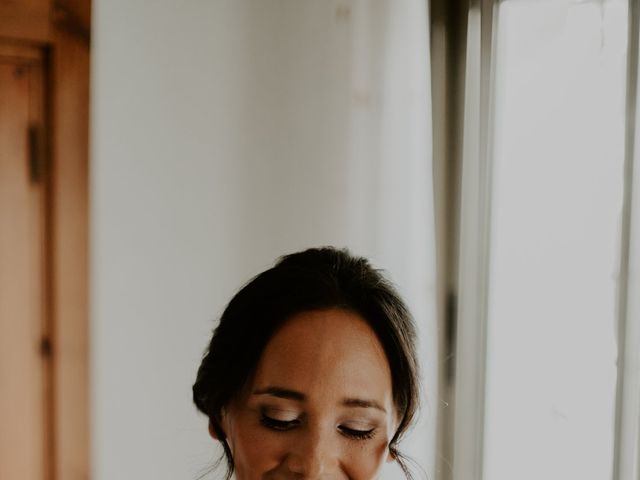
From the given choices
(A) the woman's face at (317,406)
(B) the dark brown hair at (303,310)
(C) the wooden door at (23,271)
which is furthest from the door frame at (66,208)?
(A) the woman's face at (317,406)

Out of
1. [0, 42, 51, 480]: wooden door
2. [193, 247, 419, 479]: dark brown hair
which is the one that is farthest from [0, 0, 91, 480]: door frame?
[193, 247, 419, 479]: dark brown hair

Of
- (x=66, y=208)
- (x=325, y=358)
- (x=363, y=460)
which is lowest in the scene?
(x=363, y=460)

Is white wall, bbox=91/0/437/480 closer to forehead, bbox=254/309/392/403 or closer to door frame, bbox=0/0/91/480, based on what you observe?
door frame, bbox=0/0/91/480

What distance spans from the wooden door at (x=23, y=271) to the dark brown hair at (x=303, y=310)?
2.69 feet

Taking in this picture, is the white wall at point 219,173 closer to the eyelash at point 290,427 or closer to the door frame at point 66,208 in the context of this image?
the door frame at point 66,208

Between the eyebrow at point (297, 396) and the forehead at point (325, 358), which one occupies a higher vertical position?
the forehead at point (325, 358)

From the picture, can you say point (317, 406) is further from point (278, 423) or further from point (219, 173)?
point (219, 173)

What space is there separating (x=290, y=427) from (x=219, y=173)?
1.30 m

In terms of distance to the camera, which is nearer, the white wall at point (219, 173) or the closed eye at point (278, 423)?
the closed eye at point (278, 423)

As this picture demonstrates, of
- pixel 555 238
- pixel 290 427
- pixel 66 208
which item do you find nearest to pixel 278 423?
pixel 290 427

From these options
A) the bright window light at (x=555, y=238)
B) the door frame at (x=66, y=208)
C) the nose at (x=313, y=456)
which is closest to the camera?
the nose at (x=313, y=456)

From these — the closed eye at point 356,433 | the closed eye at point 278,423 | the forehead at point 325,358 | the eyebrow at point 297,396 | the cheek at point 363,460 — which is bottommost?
the cheek at point 363,460

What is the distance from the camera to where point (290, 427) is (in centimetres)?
90

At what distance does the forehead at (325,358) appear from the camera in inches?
34.8
